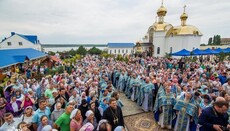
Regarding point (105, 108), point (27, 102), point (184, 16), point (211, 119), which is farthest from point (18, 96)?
point (184, 16)

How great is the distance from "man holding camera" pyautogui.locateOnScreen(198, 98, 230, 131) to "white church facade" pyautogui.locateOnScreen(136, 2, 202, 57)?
1177 inches

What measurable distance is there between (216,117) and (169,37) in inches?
1289

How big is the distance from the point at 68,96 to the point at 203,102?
4.45 meters

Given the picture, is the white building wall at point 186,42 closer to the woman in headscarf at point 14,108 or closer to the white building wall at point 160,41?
the white building wall at point 160,41

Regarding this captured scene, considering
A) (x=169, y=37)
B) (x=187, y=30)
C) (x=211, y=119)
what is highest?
(x=187, y=30)

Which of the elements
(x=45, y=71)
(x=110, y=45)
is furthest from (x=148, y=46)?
(x=110, y=45)

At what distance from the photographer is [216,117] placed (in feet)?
Result: 9.06

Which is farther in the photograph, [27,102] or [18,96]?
[18,96]

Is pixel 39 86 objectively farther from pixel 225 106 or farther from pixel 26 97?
pixel 225 106

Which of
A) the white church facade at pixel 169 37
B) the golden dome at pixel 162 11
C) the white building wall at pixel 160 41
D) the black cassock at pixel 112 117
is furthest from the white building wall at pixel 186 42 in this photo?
the black cassock at pixel 112 117

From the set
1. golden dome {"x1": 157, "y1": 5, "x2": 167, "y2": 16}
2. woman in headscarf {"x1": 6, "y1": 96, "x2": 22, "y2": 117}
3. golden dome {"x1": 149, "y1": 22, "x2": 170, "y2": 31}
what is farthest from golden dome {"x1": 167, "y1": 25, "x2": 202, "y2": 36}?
woman in headscarf {"x1": 6, "y1": 96, "x2": 22, "y2": 117}

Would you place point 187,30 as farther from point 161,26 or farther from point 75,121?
point 75,121

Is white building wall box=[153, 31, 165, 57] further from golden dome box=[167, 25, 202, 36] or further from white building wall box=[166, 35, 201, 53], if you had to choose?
golden dome box=[167, 25, 202, 36]

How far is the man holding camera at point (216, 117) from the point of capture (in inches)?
106
